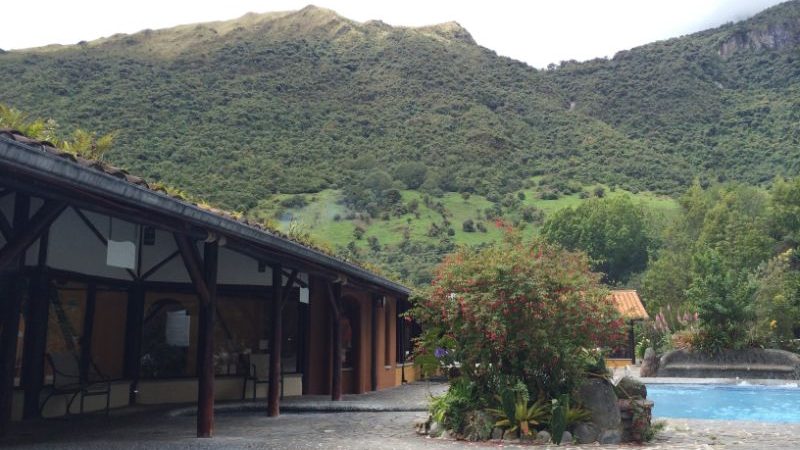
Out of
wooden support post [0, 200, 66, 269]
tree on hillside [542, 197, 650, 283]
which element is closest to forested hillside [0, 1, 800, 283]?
tree on hillside [542, 197, 650, 283]

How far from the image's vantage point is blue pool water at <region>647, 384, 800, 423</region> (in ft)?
55.9

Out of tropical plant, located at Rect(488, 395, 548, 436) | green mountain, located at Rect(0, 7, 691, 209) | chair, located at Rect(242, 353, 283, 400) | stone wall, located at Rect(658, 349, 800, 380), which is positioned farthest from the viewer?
green mountain, located at Rect(0, 7, 691, 209)

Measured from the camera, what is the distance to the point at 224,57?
77.1 metres

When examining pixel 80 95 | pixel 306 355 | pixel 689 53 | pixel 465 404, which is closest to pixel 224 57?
pixel 80 95

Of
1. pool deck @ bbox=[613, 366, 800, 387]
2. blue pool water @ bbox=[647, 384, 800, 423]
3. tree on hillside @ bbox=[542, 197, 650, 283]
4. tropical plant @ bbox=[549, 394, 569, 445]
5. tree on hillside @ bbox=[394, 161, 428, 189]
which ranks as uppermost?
tree on hillside @ bbox=[394, 161, 428, 189]

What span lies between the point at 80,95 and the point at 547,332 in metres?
54.8

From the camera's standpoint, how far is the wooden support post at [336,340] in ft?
44.1

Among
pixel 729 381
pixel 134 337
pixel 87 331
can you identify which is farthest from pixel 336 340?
pixel 729 381

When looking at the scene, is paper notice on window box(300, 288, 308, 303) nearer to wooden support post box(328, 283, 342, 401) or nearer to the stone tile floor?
wooden support post box(328, 283, 342, 401)

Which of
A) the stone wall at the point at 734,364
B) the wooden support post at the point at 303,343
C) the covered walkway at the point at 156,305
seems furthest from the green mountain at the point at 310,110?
the covered walkway at the point at 156,305

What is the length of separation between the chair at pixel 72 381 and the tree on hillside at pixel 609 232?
4406 cm

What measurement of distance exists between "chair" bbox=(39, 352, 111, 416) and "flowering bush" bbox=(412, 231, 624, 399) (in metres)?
5.51

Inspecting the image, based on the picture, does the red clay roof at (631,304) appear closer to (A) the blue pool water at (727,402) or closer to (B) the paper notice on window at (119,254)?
(A) the blue pool water at (727,402)

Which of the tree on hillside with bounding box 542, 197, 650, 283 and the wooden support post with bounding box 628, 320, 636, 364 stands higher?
the tree on hillside with bounding box 542, 197, 650, 283
